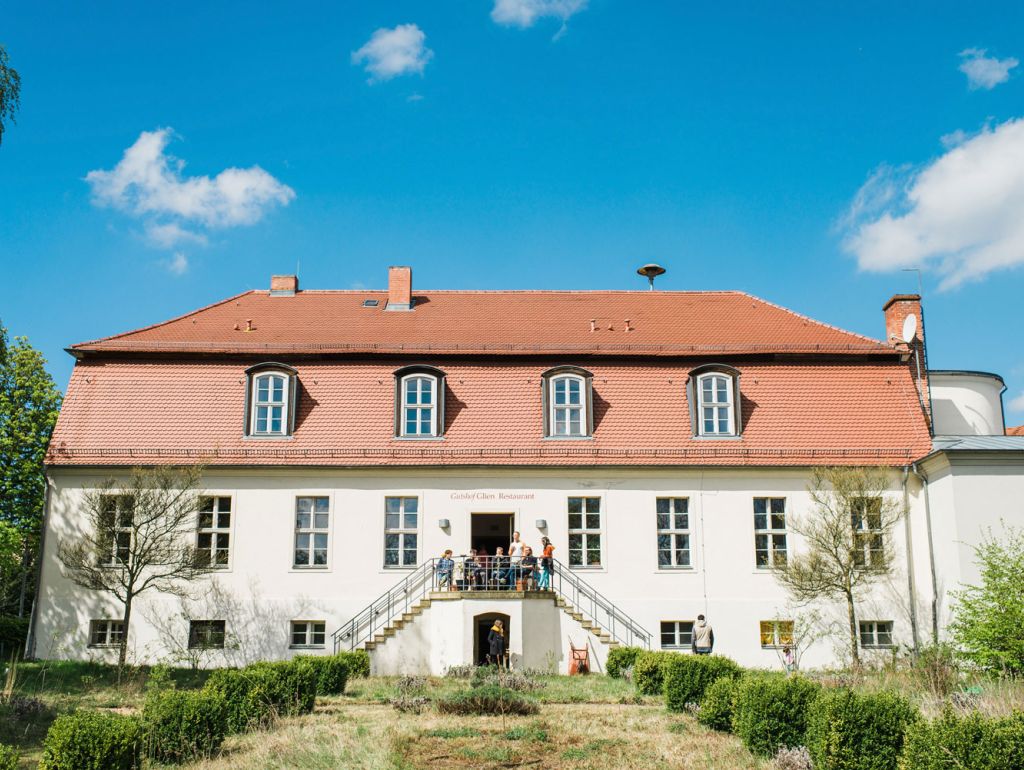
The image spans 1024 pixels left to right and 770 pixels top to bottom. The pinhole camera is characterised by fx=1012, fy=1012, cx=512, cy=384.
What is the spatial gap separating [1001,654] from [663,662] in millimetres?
6490

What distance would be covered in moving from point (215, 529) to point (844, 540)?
1474cm

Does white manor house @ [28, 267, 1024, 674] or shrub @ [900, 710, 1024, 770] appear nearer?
shrub @ [900, 710, 1024, 770]

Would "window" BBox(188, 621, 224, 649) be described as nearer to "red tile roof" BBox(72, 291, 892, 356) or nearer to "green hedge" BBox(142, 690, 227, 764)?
"red tile roof" BBox(72, 291, 892, 356)

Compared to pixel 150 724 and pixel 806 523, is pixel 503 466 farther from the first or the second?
pixel 150 724

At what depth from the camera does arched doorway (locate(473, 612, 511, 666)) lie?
22719 millimetres

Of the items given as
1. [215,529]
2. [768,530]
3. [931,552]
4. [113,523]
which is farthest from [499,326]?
[931,552]

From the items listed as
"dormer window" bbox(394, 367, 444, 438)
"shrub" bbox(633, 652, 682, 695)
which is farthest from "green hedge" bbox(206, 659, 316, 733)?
"dormer window" bbox(394, 367, 444, 438)

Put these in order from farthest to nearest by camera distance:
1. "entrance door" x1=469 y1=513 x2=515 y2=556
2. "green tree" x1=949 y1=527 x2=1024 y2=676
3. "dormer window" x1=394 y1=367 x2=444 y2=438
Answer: "entrance door" x1=469 y1=513 x2=515 y2=556
"dormer window" x1=394 y1=367 x2=444 y2=438
"green tree" x1=949 y1=527 x2=1024 y2=676

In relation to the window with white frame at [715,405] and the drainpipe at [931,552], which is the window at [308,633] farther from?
the drainpipe at [931,552]

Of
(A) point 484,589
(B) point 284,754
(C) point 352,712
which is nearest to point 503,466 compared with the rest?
(A) point 484,589

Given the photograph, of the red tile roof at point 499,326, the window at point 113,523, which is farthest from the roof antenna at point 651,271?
the window at point 113,523

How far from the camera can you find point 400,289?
97.1ft

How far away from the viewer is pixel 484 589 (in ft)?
75.7

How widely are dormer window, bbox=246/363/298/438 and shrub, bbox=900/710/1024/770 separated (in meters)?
18.4
